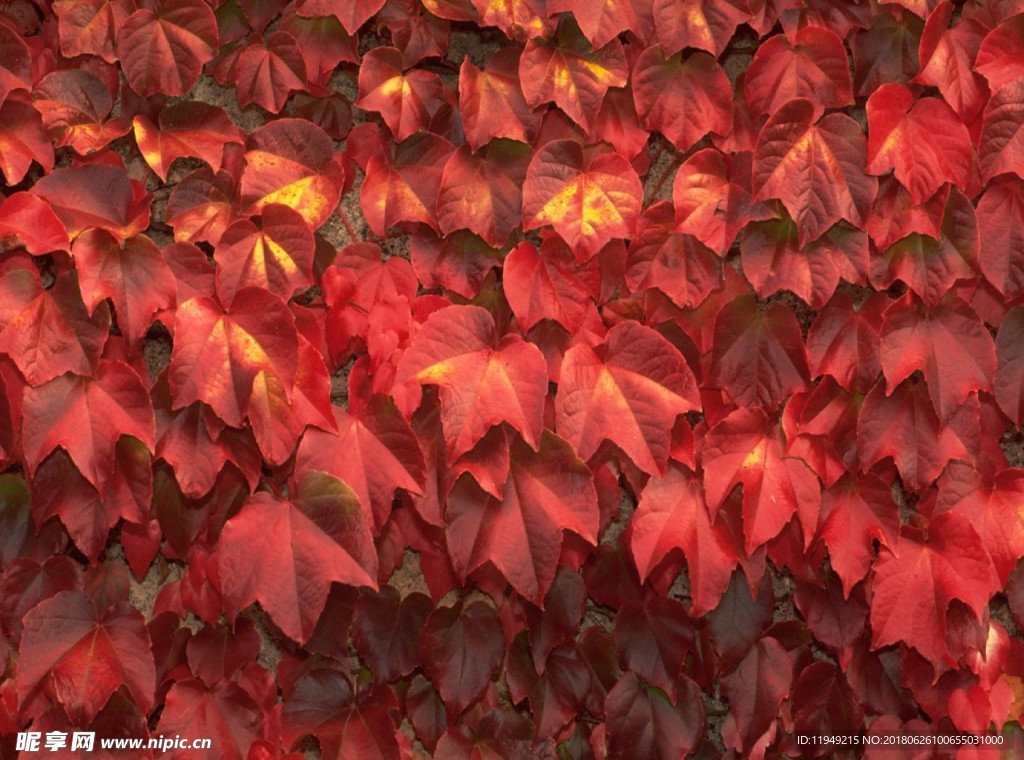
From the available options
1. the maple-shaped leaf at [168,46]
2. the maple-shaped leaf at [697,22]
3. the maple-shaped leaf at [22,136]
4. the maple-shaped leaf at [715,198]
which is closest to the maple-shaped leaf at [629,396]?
the maple-shaped leaf at [715,198]

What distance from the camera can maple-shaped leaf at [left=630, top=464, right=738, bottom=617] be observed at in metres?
1.33

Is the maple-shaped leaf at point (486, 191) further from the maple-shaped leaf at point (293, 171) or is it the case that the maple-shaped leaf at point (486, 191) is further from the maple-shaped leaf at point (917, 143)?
the maple-shaped leaf at point (917, 143)

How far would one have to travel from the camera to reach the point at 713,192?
54.2 inches

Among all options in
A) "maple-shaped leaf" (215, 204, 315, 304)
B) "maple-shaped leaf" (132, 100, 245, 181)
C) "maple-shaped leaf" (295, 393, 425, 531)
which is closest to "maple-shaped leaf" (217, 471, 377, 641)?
"maple-shaped leaf" (295, 393, 425, 531)

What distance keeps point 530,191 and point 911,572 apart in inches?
27.2

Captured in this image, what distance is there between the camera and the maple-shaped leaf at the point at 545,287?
1.33 m

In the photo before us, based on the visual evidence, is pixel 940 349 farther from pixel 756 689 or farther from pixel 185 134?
pixel 185 134

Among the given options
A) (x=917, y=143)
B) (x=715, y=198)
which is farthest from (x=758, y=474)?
(x=917, y=143)

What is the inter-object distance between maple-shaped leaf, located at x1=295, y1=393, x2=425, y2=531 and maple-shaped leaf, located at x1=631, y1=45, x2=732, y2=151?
518 millimetres

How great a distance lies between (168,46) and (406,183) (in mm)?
367

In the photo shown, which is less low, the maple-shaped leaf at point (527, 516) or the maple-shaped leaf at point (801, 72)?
the maple-shaped leaf at point (801, 72)

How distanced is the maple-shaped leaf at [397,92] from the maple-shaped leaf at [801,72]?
1.40 ft

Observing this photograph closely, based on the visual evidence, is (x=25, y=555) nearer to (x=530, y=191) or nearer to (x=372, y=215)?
(x=372, y=215)


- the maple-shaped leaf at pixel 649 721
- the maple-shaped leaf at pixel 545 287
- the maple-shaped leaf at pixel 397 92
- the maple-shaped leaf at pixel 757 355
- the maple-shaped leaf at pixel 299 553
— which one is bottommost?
the maple-shaped leaf at pixel 649 721
